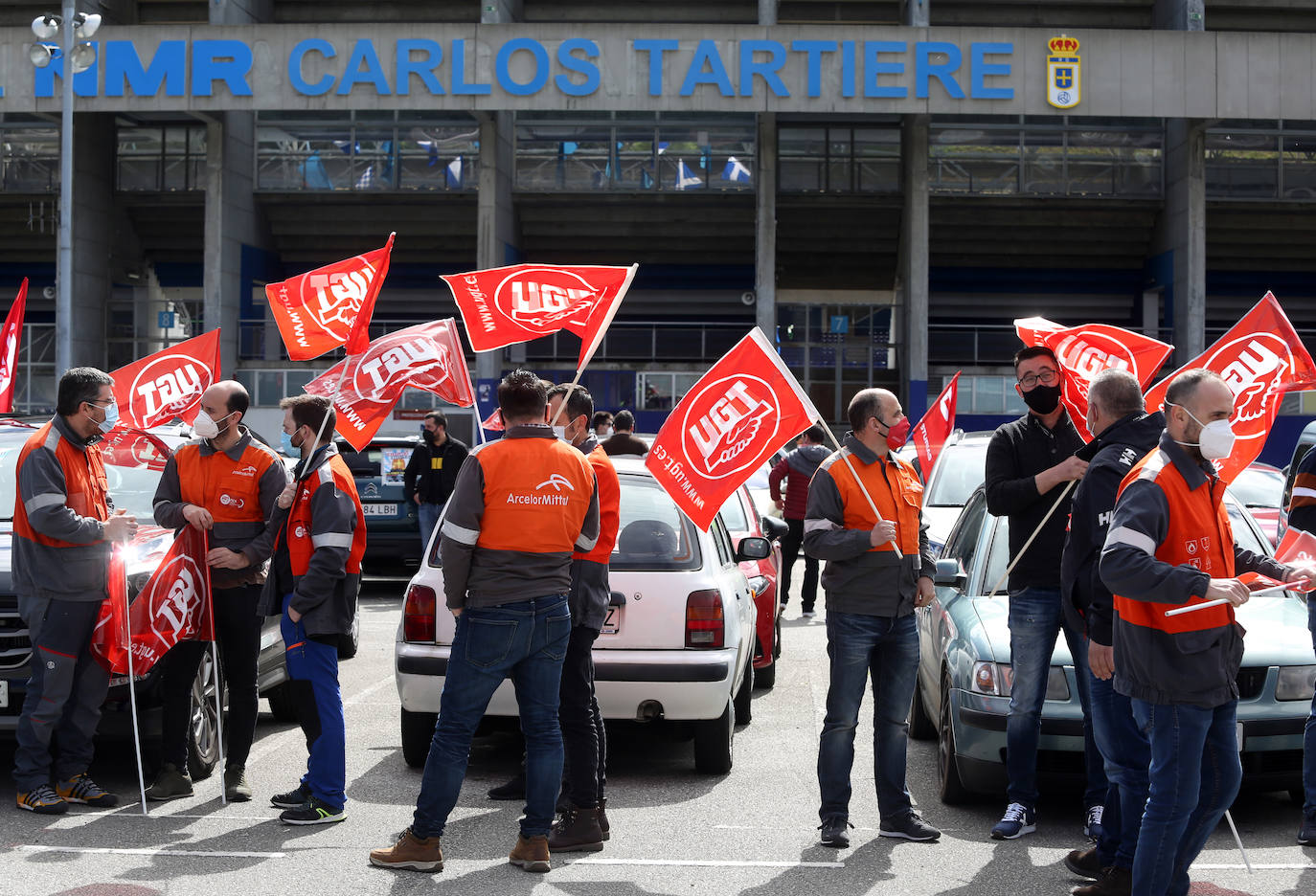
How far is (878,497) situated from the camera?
6129mm

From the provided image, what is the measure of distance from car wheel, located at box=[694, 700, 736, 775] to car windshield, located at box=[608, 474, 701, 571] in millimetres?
792

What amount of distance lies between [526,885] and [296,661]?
1579 millimetres

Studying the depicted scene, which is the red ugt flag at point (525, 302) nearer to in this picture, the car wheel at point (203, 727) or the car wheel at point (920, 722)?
the car wheel at point (203, 727)

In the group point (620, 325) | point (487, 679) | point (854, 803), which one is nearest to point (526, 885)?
point (487, 679)

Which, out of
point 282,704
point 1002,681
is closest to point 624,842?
point 1002,681

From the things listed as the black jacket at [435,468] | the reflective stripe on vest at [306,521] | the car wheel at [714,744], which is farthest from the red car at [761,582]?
the black jacket at [435,468]

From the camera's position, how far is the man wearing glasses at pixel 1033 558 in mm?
6070

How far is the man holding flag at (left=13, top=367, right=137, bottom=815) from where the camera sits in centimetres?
641

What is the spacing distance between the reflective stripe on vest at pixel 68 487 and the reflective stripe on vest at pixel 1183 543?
15.2ft

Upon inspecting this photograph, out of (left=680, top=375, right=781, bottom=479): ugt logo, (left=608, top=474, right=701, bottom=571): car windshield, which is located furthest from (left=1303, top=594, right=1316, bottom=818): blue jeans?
(left=608, top=474, right=701, bottom=571): car windshield

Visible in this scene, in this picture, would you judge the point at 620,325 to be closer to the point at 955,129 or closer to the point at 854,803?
the point at 955,129

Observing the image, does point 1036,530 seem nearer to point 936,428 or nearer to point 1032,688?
point 1032,688

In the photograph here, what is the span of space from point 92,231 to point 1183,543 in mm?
32815

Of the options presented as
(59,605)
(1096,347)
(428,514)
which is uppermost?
(1096,347)
